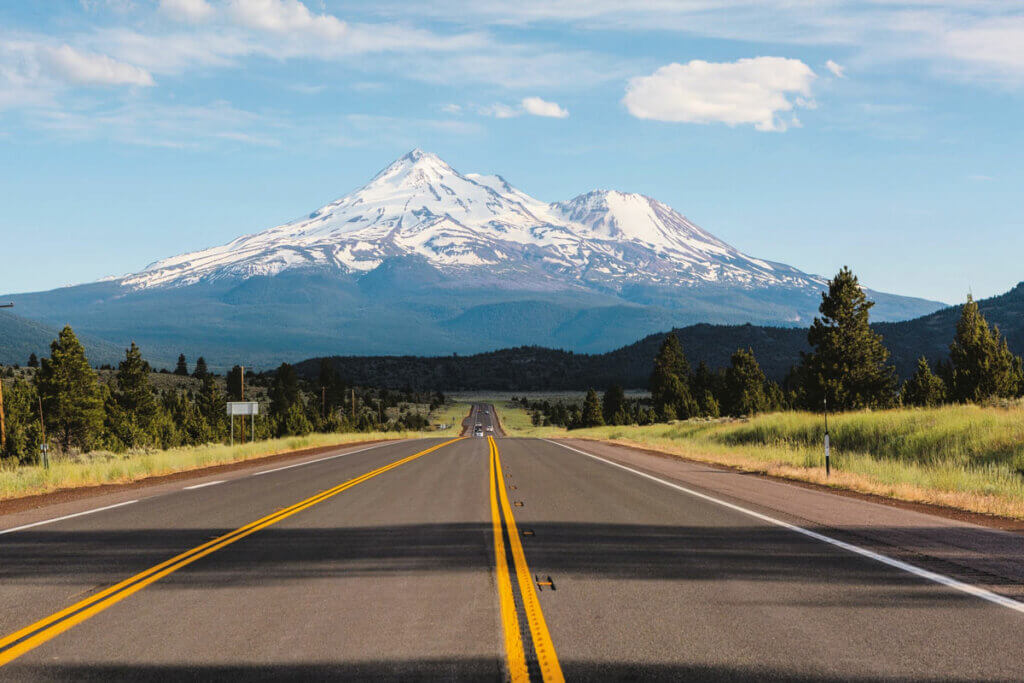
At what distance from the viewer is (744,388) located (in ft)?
268

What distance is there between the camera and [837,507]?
46.9 feet

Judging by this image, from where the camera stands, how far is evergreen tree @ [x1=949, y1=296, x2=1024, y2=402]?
48.7 meters

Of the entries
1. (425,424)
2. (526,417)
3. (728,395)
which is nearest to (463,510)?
(728,395)

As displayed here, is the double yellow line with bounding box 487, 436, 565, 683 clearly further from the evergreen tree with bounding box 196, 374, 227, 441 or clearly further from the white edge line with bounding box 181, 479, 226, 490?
the evergreen tree with bounding box 196, 374, 227, 441

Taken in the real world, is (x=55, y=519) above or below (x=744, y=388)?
below

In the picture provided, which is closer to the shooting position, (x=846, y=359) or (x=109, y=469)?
(x=109, y=469)

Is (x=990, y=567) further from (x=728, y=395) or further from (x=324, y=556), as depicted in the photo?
(x=728, y=395)

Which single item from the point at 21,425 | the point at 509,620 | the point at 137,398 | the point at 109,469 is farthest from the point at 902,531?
the point at 137,398

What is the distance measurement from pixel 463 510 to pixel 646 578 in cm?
647

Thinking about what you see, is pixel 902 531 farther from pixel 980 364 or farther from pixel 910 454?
pixel 980 364

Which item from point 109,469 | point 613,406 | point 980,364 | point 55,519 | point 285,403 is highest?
point 980,364

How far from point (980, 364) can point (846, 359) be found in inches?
291

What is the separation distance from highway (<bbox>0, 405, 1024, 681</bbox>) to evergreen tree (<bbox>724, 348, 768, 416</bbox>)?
227ft

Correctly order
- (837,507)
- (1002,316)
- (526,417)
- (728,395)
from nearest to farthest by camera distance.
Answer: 1. (837,507)
2. (728,395)
3. (526,417)
4. (1002,316)
